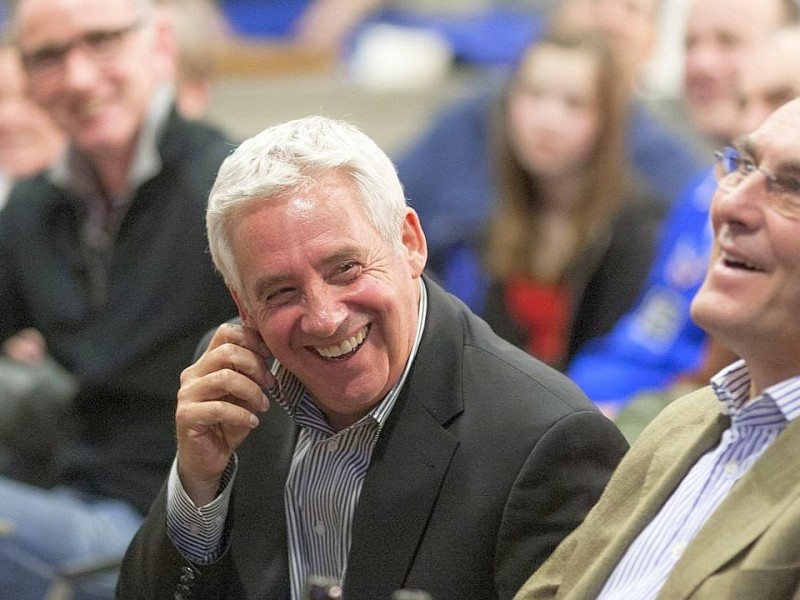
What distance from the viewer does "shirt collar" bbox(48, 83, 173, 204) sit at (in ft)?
10.7

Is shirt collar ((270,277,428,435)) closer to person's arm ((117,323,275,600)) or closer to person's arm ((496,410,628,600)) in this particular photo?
person's arm ((117,323,275,600))

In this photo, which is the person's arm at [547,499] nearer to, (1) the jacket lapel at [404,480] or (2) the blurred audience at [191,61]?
(1) the jacket lapel at [404,480]

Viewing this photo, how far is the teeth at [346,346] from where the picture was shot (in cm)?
199

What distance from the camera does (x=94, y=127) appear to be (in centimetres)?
333

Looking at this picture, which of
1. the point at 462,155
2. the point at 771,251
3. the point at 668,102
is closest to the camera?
the point at 771,251

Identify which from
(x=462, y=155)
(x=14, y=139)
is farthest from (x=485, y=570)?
(x=14, y=139)

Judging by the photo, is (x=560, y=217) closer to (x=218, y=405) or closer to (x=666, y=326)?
(x=666, y=326)

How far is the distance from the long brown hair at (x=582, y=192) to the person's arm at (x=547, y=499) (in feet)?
6.15

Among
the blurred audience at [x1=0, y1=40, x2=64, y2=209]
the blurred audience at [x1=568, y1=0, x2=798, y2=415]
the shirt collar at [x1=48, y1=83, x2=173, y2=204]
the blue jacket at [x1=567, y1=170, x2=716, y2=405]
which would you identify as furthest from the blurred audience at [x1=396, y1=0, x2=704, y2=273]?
the blurred audience at [x1=0, y1=40, x2=64, y2=209]

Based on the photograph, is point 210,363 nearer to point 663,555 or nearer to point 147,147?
point 663,555

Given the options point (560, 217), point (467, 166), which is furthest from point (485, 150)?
point (560, 217)

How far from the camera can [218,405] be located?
6.77 ft

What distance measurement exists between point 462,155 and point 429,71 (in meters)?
1.82

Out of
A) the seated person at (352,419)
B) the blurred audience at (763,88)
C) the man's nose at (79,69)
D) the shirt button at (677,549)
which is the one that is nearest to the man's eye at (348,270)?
the seated person at (352,419)
